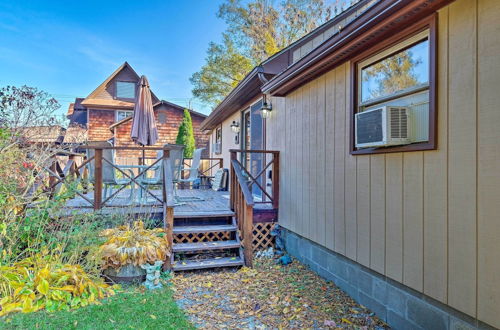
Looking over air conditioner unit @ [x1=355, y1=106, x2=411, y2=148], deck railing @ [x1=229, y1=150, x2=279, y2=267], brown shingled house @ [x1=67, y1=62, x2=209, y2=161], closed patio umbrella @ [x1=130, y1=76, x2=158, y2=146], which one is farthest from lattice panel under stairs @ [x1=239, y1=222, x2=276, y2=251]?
brown shingled house @ [x1=67, y1=62, x2=209, y2=161]

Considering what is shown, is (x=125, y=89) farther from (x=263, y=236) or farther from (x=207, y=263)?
(x=207, y=263)

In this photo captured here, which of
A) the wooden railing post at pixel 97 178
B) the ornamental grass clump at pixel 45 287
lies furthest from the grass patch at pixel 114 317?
the wooden railing post at pixel 97 178

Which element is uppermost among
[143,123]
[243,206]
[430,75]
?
[143,123]

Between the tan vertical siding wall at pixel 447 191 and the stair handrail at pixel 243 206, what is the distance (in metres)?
1.24

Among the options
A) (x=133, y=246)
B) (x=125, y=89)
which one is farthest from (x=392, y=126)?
(x=125, y=89)

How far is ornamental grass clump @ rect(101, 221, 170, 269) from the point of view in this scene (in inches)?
142

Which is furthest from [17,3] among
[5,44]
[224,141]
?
[224,141]

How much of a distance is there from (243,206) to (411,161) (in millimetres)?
2563

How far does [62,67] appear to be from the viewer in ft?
58.2

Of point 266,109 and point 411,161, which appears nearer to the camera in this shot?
point 411,161

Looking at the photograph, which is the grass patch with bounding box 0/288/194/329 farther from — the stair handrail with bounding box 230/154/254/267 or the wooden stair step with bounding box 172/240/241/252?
the stair handrail with bounding box 230/154/254/267

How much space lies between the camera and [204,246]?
4352 millimetres

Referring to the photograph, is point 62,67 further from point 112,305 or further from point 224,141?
point 112,305

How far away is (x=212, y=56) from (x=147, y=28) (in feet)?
10.8
